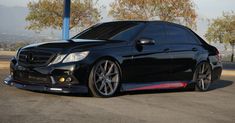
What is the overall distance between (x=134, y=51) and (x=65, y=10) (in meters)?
7.27

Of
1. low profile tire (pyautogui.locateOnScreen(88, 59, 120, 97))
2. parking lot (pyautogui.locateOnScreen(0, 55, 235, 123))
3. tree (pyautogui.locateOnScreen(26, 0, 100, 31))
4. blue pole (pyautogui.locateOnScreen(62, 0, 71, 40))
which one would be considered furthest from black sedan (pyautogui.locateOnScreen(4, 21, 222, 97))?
tree (pyautogui.locateOnScreen(26, 0, 100, 31))

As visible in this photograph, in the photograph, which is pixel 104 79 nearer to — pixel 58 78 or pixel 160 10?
pixel 58 78

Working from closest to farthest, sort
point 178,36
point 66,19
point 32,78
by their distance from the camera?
1. point 32,78
2. point 178,36
3. point 66,19

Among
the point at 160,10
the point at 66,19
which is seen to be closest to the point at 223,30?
the point at 160,10

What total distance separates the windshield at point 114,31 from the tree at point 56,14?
1720 inches

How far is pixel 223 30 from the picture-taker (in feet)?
215

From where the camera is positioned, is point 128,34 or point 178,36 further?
point 178,36

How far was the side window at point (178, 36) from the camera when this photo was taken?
→ 994 centimetres

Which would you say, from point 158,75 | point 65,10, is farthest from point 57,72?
point 65,10

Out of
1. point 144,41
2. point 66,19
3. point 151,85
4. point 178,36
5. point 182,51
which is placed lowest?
point 151,85

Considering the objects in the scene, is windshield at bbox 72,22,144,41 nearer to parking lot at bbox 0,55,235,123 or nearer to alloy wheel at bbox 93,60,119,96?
alloy wheel at bbox 93,60,119,96

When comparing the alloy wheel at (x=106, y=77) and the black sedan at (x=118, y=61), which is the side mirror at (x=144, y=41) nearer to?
the black sedan at (x=118, y=61)

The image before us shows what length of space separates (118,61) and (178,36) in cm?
204

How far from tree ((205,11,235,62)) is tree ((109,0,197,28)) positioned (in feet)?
55.8
